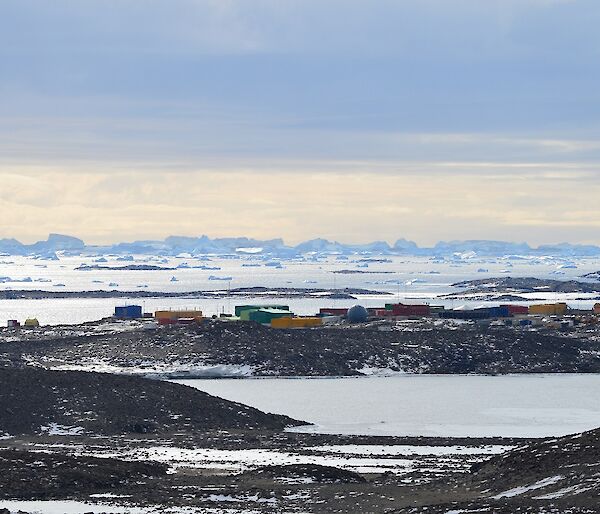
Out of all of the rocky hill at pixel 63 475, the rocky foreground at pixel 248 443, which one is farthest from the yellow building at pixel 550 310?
the rocky hill at pixel 63 475

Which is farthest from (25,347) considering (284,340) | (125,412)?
(125,412)

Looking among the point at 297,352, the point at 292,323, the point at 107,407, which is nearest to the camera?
the point at 107,407

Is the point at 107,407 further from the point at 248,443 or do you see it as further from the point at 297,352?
the point at 297,352

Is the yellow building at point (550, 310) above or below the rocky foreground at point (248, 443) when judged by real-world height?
above

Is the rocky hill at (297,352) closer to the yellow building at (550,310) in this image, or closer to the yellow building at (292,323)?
the yellow building at (292,323)

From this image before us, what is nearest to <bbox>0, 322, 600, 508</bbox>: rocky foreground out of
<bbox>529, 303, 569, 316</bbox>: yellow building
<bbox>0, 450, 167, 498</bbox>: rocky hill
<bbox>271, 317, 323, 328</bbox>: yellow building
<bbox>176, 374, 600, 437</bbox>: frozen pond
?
<bbox>0, 450, 167, 498</bbox>: rocky hill

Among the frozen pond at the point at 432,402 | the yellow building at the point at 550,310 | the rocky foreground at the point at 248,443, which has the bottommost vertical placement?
the frozen pond at the point at 432,402

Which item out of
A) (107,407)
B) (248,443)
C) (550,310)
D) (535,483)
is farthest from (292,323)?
(535,483)
